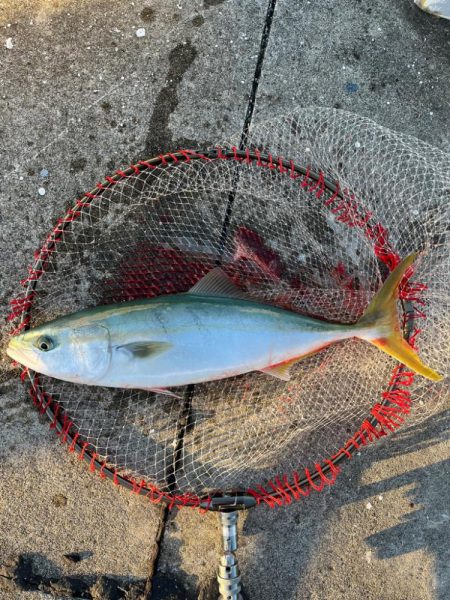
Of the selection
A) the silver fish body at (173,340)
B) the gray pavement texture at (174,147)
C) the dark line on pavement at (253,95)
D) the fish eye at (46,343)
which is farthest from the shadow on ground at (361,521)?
the dark line on pavement at (253,95)

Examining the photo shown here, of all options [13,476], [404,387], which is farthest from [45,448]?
[404,387]

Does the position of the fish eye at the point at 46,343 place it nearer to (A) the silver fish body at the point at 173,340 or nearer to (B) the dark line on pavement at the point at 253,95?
(A) the silver fish body at the point at 173,340

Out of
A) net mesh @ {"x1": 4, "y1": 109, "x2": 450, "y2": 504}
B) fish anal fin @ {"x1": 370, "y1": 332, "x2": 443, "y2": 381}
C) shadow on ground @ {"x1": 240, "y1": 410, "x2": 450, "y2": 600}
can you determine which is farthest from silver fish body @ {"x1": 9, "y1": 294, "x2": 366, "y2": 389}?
shadow on ground @ {"x1": 240, "y1": 410, "x2": 450, "y2": 600}

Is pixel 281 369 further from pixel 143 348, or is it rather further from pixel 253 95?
pixel 253 95

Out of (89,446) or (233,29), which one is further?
(233,29)

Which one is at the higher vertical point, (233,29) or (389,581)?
(233,29)

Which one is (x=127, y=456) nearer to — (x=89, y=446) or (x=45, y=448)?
(x=89, y=446)
